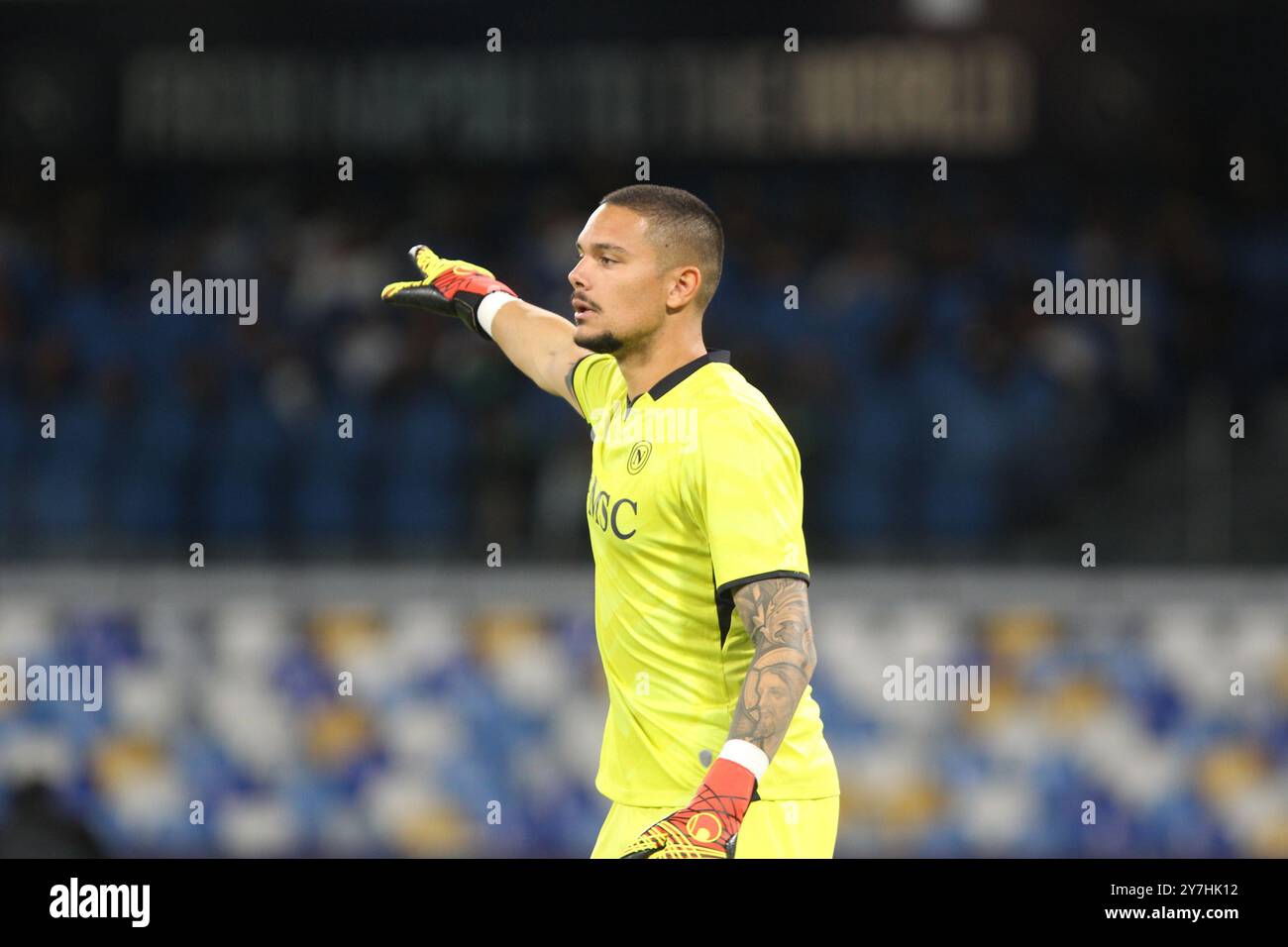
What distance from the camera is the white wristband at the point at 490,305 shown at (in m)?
4.84

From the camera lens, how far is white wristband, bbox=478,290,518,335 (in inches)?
191

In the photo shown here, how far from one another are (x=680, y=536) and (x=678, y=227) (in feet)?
2.20

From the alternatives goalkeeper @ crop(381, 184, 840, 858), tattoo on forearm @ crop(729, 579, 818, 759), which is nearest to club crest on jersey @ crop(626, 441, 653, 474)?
goalkeeper @ crop(381, 184, 840, 858)

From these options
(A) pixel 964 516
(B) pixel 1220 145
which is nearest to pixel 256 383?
(A) pixel 964 516

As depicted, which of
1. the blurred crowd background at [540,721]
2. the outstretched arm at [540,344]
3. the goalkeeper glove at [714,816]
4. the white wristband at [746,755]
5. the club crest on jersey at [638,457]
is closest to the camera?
the goalkeeper glove at [714,816]

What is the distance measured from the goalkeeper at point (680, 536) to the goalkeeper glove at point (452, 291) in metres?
0.87

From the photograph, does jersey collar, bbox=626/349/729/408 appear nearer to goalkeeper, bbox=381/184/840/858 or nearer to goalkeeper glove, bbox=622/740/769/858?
goalkeeper, bbox=381/184/840/858

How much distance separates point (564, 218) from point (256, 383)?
1.64 m

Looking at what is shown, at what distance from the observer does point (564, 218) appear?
28.6 feet

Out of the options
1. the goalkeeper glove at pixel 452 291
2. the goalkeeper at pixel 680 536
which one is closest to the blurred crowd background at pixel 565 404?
the goalkeeper glove at pixel 452 291

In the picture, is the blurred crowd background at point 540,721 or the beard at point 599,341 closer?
the beard at point 599,341

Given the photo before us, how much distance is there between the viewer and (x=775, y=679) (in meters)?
3.43

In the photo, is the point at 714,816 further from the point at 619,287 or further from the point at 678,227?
the point at 678,227

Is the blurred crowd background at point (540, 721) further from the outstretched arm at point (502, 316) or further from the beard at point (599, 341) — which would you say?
the beard at point (599, 341)
